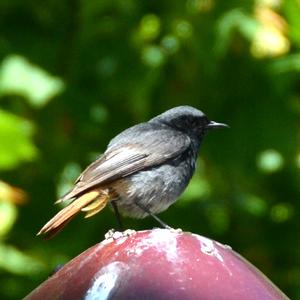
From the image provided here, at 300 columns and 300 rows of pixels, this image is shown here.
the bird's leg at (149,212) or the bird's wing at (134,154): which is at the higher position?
the bird's wing at (134,154)

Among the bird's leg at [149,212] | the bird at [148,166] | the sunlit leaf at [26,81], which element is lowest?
the bird's leg at [149,212]

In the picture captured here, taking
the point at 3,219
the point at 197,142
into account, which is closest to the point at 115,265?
the point at 3,219

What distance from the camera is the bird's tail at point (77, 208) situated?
4867 millimetres

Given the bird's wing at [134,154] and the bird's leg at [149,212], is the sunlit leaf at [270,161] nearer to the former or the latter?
the bird's wing at [134,154]

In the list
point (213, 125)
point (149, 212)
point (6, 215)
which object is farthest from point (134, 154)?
point (6, 215)

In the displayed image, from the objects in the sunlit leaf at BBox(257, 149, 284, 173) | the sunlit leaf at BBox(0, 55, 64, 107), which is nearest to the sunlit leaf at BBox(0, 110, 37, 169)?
the sunlit leaf at BBox(0, 55, 64, 107)

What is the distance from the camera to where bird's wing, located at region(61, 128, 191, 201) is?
17.6ft

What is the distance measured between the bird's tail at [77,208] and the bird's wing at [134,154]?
0.23ft

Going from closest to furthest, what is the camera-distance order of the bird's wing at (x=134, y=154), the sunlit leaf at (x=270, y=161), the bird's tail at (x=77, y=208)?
1. the bird's tail at (x=77, y=208)
2. the bird's wing at (x=134, y=154)
3. the sunlit leaf at (x=270, y=161)

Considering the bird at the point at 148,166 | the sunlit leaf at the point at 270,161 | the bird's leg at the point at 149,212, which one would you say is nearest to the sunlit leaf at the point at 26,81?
the bird at the point at 148,166

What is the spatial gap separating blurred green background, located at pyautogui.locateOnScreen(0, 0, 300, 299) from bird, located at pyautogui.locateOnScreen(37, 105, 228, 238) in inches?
9.4

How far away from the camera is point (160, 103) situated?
656cm

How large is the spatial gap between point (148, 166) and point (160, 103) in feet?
3.00

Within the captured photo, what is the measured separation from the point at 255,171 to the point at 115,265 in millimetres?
3004
